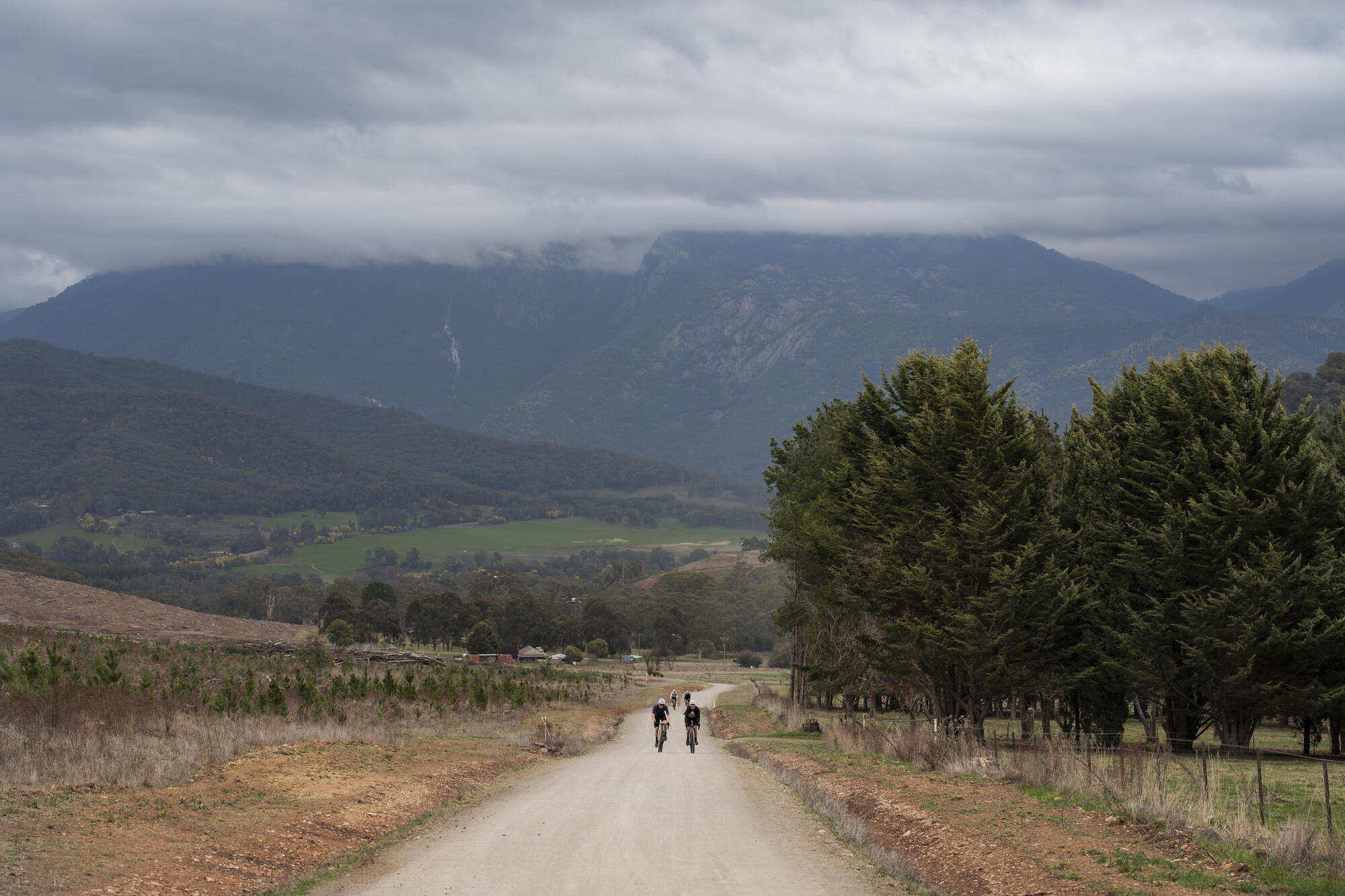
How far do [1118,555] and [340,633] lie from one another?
255 feet

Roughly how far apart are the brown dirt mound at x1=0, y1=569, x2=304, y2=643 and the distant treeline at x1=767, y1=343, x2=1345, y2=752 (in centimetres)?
4356

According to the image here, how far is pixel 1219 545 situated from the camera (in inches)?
1130

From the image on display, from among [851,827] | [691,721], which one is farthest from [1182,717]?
[851,827]

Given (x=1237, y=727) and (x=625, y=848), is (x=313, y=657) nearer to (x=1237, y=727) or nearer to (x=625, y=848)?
(x=1237, y=727)

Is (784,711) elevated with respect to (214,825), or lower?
lower

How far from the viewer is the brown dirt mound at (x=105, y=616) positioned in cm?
6256

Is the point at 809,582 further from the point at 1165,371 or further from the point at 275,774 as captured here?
the point at 275,774

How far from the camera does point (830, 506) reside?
125 feet

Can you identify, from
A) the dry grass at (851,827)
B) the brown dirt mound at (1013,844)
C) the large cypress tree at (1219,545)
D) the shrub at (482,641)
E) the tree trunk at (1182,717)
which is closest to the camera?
the brown dirt mound at (1013,844)

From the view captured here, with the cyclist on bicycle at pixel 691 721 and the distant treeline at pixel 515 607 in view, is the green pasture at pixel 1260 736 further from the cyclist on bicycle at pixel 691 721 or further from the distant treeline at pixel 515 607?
the distant treeline at pixel 515 607

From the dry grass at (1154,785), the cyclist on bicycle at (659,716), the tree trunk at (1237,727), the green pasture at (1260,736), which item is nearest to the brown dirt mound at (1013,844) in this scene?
the dry grass at (1154,785)

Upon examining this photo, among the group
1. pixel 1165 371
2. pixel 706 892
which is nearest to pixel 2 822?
pixel 706 892

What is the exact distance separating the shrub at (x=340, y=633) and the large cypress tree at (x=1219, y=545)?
71.8 meters

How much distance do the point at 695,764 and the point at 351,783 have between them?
11.5 metres
